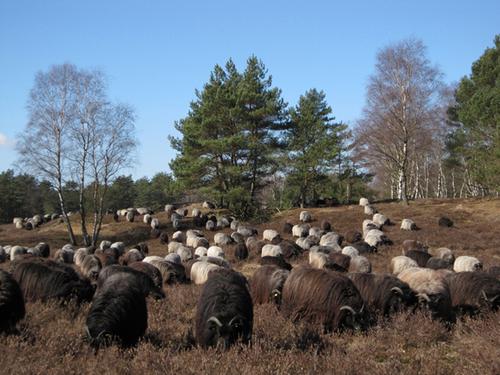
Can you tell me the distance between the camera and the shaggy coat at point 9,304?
26.0ft

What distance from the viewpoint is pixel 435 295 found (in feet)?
32.2

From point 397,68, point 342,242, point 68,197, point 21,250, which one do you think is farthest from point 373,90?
point 68,197

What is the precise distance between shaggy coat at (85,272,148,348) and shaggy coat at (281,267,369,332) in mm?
3199

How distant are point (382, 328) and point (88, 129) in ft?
91.4

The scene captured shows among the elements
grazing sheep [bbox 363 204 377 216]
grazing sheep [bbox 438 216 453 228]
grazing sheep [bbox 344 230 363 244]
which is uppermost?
grazing sheep [bbox 363 204 377 216]

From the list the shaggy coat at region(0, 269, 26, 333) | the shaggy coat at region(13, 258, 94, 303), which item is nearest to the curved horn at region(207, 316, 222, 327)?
the shaggy coat at region(0, 269, 26, 333)

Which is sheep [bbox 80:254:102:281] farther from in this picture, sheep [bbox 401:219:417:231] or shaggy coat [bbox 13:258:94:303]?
sheep [bbox 401:219:417:231]

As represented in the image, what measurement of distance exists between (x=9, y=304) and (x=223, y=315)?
3.90 m

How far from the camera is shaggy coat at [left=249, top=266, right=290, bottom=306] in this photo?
1114cm

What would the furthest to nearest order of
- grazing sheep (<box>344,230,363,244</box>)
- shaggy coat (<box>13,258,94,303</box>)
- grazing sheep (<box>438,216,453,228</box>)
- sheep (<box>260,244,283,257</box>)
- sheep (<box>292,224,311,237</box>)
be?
sheep (<box>292,224,311,237</box>)
grazing sheep (<box>438,216,453,228</box>)
grazing sheep (<box>344,230,363,244</box>)
sheep (<box>260,244,283,257</box>)
shaggy coat (<box>13,258,94,303</box>)

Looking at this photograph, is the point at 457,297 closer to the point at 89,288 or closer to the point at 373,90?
the point at 89,288

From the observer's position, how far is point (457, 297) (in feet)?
35.2

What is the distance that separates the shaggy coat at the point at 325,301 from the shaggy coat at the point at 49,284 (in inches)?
187

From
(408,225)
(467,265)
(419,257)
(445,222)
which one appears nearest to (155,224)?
(408,225)
